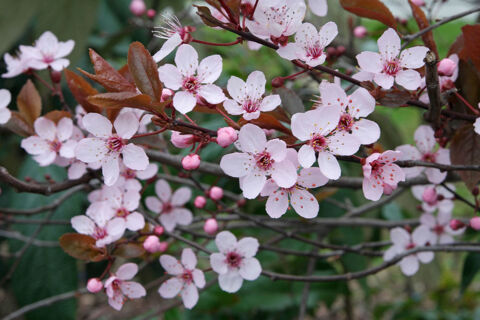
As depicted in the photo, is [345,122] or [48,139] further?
[48,139]

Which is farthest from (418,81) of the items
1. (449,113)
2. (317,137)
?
(317,137)

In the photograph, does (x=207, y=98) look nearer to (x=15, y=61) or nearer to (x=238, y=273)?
(x=238, y=273)

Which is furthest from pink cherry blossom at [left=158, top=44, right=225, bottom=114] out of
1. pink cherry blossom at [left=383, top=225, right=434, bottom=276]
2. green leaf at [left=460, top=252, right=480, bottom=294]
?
green leaf at [left=460, top=252, right=480, bottom=294]

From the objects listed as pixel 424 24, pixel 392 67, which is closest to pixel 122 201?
pixel 392 67

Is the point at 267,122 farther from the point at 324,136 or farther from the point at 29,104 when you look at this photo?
the point at 29,104

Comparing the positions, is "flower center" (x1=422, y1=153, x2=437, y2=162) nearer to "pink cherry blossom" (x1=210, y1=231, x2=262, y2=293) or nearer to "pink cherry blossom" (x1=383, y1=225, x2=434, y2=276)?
"pink cherry blossom" (x1=383, y1=225, x2=434, y2=276)

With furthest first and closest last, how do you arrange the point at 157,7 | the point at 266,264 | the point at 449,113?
the point at 157,7 → the point at 266,264 → the point at 449,113
